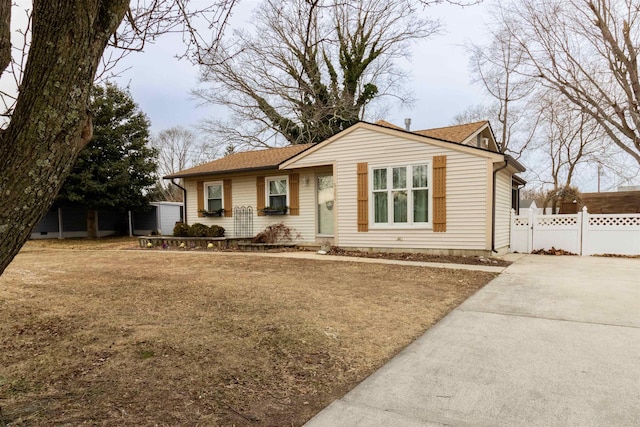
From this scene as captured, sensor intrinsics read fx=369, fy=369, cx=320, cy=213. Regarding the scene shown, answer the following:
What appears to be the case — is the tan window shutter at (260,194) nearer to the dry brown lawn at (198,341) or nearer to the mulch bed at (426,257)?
the mulch bed at (426,257)

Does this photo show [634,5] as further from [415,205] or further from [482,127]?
[415,205]

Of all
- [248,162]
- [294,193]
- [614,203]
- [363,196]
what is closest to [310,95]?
[248,162]

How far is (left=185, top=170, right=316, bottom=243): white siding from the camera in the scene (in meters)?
11.5

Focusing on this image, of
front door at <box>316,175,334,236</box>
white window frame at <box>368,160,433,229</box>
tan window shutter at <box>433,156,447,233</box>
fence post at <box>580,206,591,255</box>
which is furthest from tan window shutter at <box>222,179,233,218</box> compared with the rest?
fence post at <box>580,206,591,255</box>

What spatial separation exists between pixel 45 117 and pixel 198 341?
2.28 metres

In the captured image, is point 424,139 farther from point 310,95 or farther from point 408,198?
point 310,95

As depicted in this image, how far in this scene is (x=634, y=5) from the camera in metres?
12.5

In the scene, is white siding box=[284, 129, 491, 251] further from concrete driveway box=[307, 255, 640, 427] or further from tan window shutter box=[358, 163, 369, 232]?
concrete driveway box=[307, 255, 640, 427]

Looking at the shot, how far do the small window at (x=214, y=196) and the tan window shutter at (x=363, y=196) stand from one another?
554cm

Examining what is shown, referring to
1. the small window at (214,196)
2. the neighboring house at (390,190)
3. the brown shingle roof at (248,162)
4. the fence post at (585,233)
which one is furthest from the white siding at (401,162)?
the small window at (214,196)

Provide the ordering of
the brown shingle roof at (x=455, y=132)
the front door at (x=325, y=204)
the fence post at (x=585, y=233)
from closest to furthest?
1. the fence post at (x=585, y=233)
2. the brown shingle roof at (x=455, y=132)
3. the front door at (x=325, y=204)

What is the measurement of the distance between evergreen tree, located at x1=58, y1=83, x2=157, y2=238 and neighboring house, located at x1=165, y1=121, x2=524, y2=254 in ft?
25.6

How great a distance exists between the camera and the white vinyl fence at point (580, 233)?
31.1 feet

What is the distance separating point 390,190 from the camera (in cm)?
966
